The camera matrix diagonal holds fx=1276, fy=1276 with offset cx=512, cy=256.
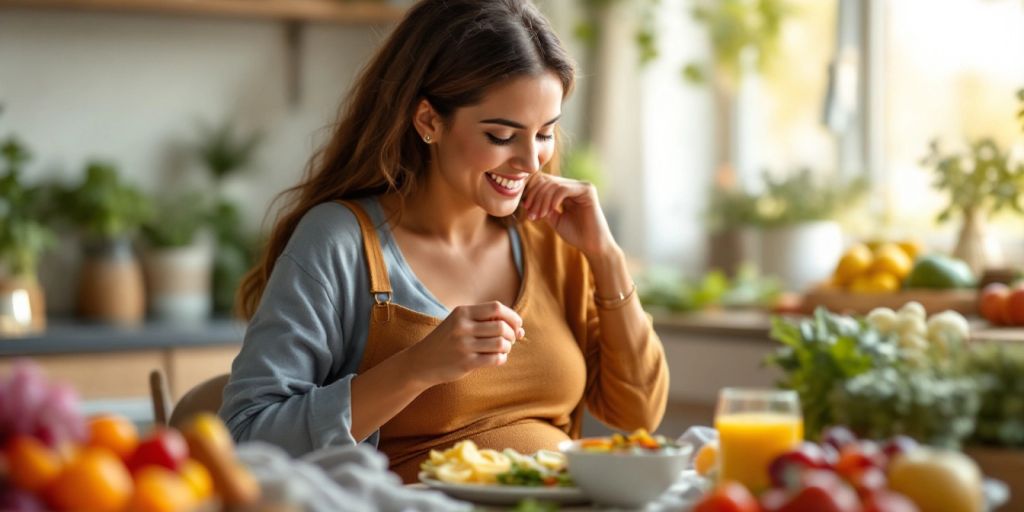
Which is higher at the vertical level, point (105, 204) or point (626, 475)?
point (105, 204)

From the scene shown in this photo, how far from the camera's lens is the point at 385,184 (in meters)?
2.07

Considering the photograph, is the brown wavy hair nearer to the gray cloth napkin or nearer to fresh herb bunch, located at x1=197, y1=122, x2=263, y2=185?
the gray cloth napkin

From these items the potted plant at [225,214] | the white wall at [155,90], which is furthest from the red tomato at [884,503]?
the potted plant at [225,214]

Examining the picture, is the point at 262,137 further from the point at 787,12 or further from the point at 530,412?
the point at 530,412

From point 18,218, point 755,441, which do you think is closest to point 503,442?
point 755,441

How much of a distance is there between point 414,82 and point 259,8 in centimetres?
221

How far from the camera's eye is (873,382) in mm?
1333

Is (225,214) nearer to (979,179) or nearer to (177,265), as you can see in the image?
A: (177,265)

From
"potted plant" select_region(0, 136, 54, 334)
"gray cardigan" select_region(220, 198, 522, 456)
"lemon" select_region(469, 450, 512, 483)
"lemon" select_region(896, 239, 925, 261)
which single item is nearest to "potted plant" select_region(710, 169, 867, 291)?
"lemon" select_region(896, 239, 925, 261)

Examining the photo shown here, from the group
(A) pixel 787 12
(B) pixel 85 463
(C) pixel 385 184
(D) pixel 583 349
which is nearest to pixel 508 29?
(C) pixel 385 184

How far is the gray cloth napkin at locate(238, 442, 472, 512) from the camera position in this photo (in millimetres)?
1034

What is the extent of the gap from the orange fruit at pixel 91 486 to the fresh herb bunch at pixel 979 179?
7.57 ft

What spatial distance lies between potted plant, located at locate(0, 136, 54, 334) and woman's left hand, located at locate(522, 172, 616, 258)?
1.98 metres

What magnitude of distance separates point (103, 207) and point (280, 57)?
85 centimetres
